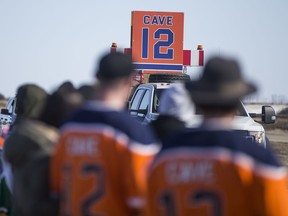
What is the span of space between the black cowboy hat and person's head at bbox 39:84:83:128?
1.51 m

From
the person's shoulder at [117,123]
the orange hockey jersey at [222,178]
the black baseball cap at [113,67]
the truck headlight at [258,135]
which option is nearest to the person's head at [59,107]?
the black baseball cap at [113,67]

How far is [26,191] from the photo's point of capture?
197 inches

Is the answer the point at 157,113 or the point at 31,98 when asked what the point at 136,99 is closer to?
the point at 157,113

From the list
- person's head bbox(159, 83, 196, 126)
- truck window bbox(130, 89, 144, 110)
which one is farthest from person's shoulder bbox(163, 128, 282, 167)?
truck window bbox(130, 89, 144, 110)

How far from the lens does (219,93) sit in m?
3.76

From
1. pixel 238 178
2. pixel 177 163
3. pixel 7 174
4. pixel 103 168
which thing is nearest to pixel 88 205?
pixel 103 168

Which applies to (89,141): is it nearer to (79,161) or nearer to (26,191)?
(79,161)

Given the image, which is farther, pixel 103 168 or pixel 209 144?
pixel 103 168

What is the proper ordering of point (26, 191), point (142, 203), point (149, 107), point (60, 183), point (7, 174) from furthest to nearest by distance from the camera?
point (149, 107)
point (7, 174)
point (26, 191)
point (60, 183)
point (142, 203)

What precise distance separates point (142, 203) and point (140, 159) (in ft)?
0.82

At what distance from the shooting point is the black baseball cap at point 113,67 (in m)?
4.30

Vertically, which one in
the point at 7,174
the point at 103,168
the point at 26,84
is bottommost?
the point at 7,174

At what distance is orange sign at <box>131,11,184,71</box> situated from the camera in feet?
54.3

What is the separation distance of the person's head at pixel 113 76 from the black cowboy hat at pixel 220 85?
56cm
